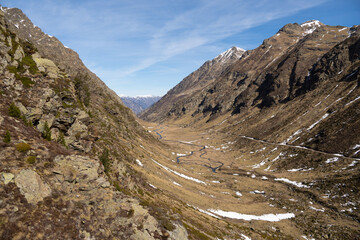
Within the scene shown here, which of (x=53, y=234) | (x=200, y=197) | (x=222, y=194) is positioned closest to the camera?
(x=53, y=234)

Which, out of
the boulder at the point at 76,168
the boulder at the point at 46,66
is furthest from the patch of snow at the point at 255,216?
the boulder at the point at 46,66

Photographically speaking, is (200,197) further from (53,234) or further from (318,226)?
(53,234)

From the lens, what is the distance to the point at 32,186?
44.2 feet

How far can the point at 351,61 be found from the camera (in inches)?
6112

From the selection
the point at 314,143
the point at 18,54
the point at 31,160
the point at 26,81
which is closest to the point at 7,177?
the point at 31,160

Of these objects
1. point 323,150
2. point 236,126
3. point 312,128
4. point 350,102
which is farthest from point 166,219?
point 236,126

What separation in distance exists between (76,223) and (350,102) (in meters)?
150

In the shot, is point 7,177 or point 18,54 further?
point 18,54

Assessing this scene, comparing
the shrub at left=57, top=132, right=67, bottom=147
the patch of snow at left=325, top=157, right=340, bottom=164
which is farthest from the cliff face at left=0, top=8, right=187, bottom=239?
the patch of snow at left=325, top=157, right=340, bottom=164

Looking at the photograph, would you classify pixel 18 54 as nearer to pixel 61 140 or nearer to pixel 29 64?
pixel 29 64

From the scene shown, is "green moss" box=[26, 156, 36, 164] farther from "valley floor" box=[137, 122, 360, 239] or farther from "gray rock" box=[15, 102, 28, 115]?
"valley floor" box=[137, 122, 360, 239]

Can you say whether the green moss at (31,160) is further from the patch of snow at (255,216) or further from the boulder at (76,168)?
the patch of snow at (255,216)

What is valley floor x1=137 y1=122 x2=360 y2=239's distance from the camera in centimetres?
4597

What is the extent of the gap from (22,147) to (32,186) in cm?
445
